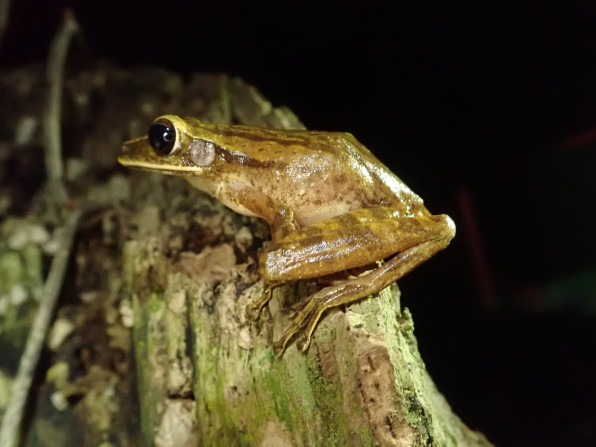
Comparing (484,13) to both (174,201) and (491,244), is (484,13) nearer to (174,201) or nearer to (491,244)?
(491,244)

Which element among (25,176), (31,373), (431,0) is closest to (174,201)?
(31,373)

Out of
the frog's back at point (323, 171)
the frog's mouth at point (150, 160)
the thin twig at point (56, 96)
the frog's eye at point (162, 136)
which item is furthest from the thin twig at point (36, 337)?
the frog's back at point (323, 171)

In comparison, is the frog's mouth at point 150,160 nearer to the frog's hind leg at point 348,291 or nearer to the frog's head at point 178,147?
the frog's head at point 178,147

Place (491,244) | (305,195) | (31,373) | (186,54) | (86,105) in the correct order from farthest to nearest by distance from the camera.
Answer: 1. (86,105)
2. (186,54)
3. (491,244)
4. (31,373)
5. (305,195)

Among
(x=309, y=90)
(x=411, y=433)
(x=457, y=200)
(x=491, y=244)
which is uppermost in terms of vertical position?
(x=309, y=90)

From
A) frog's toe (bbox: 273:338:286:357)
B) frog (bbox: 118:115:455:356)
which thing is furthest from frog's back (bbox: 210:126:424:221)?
frog's toe (bbox: 273:338:286:357)

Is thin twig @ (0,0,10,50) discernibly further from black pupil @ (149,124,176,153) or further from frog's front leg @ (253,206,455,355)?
frog's front leg @ (253,206,455,355)

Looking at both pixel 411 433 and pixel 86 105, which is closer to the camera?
pixel 411 433
